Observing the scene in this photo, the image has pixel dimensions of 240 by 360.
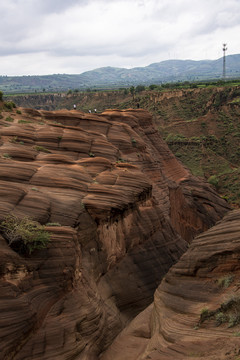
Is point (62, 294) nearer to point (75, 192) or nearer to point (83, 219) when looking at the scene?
point (83, 219)

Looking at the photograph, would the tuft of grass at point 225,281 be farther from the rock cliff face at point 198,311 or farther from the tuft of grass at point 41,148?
the tuft of grass at point 41,148

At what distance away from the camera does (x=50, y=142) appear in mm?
26266

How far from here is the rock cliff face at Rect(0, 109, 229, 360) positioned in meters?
14.3

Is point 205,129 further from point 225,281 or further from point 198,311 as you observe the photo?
point 198,311

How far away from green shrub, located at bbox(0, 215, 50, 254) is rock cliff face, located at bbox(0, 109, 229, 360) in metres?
0.40

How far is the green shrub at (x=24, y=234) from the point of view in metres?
14.8

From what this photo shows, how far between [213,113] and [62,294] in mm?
82957

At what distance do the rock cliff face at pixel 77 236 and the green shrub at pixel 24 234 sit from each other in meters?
0.40

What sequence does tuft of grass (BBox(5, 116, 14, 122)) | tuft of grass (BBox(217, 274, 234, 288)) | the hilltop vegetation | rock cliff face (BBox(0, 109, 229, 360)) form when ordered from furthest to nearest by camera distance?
the hilltop vegetation
tuft of grass (BBox(5, 116, 14, 122))
tuft of grass (BBox(217, 274, 234, 288))
rock cliff face (BBox(0, 109, 229, 360))

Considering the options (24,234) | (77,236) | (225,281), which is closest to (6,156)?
(77,236)

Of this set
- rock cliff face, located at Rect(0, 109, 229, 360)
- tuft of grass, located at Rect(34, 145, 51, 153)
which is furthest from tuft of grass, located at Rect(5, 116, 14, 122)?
tuft of grass, located at Rect(34, 145, 51, 153)

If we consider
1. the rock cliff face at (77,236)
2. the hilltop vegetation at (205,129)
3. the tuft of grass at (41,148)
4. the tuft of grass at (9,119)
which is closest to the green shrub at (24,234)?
the rock cliff face at (77,236)

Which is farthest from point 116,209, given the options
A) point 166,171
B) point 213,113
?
point 213,113

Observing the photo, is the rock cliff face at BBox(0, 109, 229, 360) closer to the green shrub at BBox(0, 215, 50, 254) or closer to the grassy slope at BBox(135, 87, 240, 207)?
the green shrub at BBox(0, 215, 50, 254)
